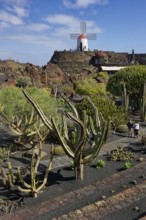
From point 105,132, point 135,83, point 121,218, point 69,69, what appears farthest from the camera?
point 69,69

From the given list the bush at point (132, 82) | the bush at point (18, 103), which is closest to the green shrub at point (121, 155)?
the bush at point (18, 103)

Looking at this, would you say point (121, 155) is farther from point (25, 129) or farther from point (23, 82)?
point (23, 82)

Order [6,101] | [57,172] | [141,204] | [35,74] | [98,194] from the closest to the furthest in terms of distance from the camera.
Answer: [141,204]
[98,194]
[57,172]
[6,101]
[35,74]

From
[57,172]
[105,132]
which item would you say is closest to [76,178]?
[57,172]

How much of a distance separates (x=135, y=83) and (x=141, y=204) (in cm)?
1925

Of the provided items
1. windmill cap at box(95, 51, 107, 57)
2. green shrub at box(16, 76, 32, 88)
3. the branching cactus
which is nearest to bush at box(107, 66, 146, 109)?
the branching cactus

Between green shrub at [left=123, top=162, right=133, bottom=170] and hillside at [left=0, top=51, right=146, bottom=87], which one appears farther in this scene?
hillside at [left=0, top=51, right=146, bottom=87]

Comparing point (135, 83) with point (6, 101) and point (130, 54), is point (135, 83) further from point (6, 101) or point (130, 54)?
point (130, 54)

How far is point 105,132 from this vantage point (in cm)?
1283

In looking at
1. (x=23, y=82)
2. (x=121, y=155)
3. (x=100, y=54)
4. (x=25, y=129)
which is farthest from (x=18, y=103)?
(x=100, y=54)

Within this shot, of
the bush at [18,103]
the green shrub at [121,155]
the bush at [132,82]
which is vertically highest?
the bush at [132,82]

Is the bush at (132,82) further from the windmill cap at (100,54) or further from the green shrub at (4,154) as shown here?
the windmill cap at (100,54)

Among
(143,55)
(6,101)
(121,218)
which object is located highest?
(143,55)

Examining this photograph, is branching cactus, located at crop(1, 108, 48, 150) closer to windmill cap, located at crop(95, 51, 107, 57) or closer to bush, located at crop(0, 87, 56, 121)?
bush, located at crop(0, 87, 56, 121)
